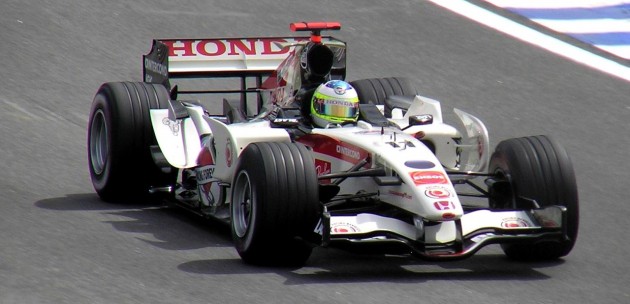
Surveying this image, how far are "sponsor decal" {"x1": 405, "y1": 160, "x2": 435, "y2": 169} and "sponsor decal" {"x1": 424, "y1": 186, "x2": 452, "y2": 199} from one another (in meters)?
0.23

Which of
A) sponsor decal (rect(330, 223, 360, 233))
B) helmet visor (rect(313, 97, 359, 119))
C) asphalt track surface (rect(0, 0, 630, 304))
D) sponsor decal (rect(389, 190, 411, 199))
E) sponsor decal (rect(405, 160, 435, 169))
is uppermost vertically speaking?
helmet visor (rect(313, 97, 359, 119))

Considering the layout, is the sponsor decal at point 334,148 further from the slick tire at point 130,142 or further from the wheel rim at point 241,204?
the slick tire at point 130,142

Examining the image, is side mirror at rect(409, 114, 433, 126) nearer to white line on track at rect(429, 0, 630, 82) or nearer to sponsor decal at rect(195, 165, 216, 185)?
sponsor decal at rect(195, 165, 216, 185)

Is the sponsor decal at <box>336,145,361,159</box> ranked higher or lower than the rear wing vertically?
lower

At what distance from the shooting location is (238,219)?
357 inches

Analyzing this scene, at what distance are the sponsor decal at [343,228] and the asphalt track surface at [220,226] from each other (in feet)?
0.97

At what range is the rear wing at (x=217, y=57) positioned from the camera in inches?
443

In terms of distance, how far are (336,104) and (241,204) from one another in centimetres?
107

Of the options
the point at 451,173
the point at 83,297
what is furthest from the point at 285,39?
the point at 83,297

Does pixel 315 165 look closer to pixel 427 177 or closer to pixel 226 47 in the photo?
pixel 427 177

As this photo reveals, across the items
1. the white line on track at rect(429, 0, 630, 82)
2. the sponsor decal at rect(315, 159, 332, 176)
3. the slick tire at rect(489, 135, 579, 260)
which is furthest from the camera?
the white line on track at rect(429, 0, 630, 82)

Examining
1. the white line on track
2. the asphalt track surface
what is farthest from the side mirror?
the white line on track

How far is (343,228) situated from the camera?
8414 mm

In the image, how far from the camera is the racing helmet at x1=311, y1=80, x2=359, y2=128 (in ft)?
31.6
